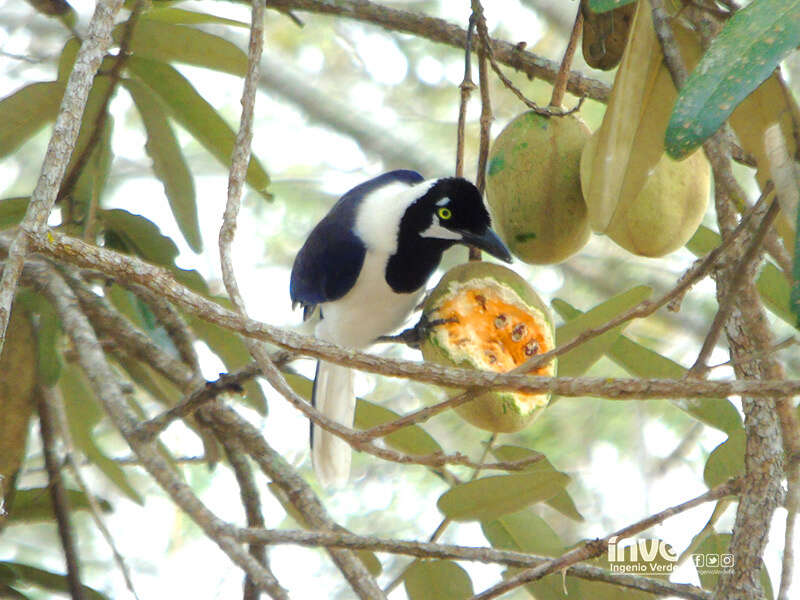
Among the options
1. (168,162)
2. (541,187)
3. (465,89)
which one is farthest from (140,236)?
(541,187)

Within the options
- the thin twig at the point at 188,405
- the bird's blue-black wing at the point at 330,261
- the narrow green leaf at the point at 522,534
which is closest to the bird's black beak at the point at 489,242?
the bird's blue-black wing at the point at 330,261

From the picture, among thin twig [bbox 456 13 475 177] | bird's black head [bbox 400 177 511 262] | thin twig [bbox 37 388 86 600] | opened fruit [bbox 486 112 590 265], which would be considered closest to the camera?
opened fruit [bbox 486 112 590 265]

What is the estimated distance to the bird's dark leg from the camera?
5.55ft

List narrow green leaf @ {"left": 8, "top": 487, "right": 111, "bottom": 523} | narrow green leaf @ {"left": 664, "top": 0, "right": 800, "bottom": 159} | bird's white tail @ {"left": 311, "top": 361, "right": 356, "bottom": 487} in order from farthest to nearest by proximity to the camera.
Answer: bird's white tail @ {"left": 311, "top": 361, "right": 356, "bottom": 487}, narrow green leaf @ {"left": 8, "top": 487, "right": 111, "bottom": 523}, narrow green leaf @ {"left": 664, "top": 0, "right": 800, "bottom": 159}

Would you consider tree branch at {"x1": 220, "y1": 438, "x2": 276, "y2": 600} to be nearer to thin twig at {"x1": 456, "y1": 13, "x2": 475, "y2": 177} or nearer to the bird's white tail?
thin twig at {"x1": 456, "y1": 13, "x2": 475, "y2": 177}

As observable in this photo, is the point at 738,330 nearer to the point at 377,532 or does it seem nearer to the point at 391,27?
the point at 391,27

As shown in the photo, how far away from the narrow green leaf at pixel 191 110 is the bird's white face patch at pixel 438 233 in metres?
0.50

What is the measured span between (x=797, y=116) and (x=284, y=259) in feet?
14.4

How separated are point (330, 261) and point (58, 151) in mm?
1428

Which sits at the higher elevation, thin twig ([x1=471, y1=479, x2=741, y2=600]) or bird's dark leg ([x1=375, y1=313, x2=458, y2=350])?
bird's dark leg ([x1=375, y1=313, x2=458, y2=350])

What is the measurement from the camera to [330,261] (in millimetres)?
2631

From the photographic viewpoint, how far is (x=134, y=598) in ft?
5.06

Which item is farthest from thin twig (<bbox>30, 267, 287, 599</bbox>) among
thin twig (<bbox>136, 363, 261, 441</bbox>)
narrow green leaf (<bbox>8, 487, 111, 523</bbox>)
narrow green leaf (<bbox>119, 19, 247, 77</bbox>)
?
narrow green leaf (<bbox>119, 19, 247, 77</bbox>)

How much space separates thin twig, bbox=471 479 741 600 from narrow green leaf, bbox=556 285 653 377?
1.59ft
